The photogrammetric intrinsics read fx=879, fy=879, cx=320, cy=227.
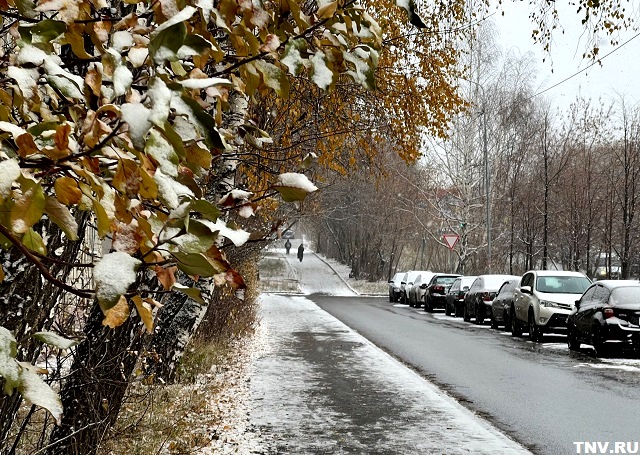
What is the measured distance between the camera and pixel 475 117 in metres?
43.7

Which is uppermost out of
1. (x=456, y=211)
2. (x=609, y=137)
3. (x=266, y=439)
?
(x=609, y=137)

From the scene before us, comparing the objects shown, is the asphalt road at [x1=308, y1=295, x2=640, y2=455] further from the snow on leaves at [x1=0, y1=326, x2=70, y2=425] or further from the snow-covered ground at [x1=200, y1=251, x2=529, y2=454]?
the snow on leaves at [x1=0, y1=326, x2=70, y2=425]

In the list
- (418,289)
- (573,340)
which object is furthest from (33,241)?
(418,289)

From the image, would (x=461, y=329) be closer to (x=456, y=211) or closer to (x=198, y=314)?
(x=198, y=314)

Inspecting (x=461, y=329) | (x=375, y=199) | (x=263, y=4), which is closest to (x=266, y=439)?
(x=263, y=4)

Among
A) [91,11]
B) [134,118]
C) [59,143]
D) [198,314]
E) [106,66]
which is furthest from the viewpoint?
[198,314]

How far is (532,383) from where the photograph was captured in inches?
492

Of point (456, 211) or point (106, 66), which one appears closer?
point (106, 66)

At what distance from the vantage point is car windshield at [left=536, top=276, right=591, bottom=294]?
21.4 m

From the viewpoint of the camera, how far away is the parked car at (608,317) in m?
15.8

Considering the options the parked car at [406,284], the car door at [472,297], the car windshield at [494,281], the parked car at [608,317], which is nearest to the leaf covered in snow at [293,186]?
the parked car at [608,317]

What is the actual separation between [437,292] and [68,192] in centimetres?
3427

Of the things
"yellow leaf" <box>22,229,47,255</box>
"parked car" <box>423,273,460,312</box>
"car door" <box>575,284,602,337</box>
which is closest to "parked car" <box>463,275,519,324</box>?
"parked car" <box>423,273,460,312</box>

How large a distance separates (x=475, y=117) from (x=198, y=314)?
36.0 metres
